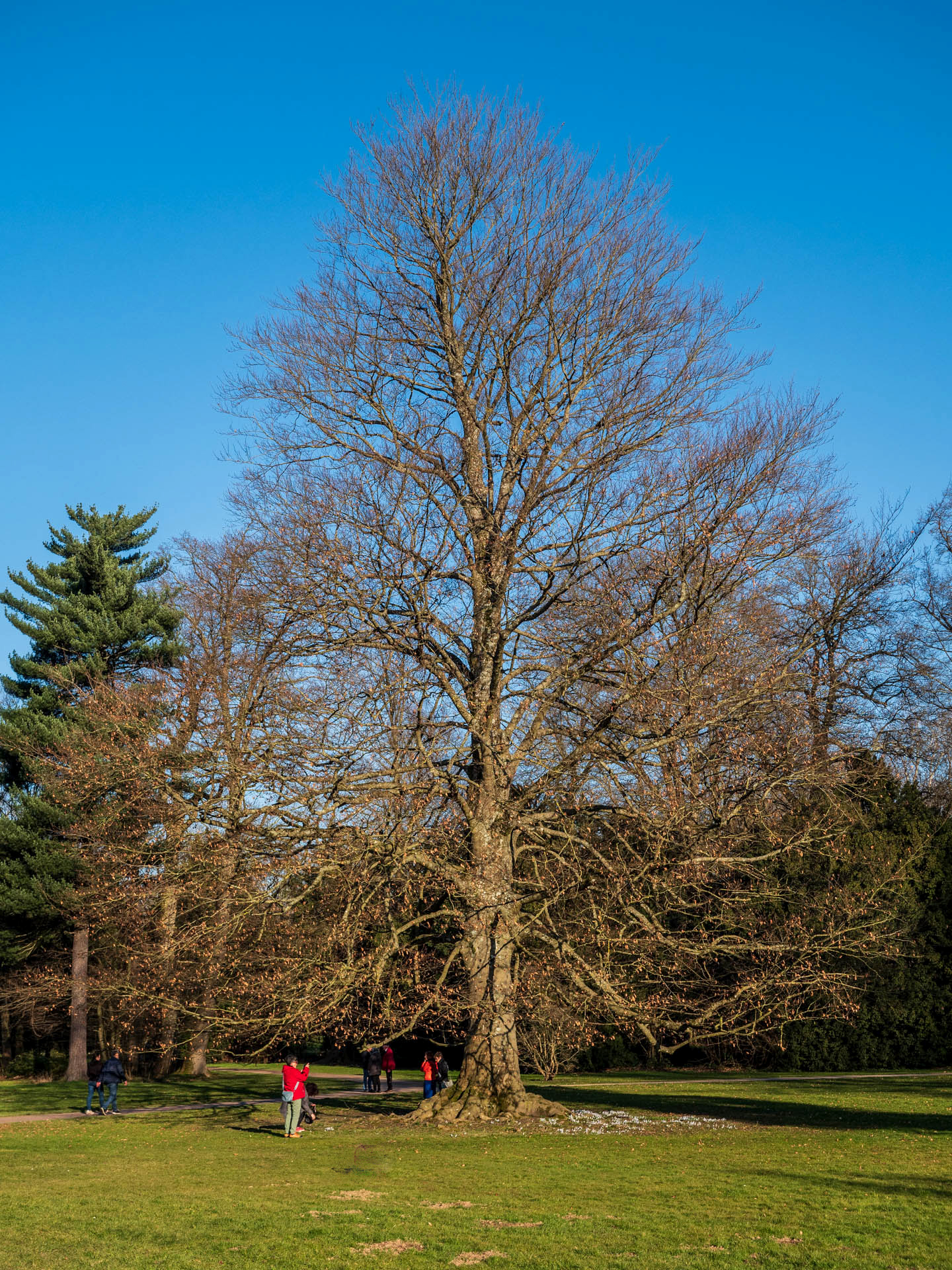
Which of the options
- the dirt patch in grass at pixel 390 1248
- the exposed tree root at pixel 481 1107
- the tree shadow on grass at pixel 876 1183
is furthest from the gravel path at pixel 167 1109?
the dirt patch in grass at pixel 390 1248

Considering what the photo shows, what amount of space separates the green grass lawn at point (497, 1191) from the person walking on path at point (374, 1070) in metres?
6.09

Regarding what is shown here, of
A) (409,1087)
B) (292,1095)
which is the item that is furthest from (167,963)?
(409,1087)

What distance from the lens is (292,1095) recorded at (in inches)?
593

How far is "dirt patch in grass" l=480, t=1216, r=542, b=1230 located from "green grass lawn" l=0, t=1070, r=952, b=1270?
0.04 meters

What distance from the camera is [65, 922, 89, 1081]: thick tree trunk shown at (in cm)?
2728

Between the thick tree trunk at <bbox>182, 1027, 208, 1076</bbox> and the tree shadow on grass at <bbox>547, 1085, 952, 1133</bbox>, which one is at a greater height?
the thick tree trunk at <bbox>182, 1027, 208, 1076</bbox>

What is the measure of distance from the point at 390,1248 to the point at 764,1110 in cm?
1200

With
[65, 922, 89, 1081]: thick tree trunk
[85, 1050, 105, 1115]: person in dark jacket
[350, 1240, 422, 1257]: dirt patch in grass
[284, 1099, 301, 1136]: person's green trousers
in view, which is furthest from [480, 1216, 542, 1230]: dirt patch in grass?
[65, 922, 89, 1081]: thick tree trunk

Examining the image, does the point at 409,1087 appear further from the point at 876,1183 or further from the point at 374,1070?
the point at 876,1183

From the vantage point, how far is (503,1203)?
9.44 meters

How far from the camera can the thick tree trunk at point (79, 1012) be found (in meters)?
27.3

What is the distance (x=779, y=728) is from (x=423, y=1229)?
957cm

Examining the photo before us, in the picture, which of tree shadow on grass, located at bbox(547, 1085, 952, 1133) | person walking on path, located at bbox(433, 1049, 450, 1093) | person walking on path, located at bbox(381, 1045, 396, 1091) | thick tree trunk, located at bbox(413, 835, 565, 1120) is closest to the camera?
thick tree trunk, located at bbox(413, 835, 565, 1120)

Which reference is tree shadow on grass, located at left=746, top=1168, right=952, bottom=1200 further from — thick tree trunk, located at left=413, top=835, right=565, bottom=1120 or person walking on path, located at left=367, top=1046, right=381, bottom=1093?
person walking on path, located at left=367, top=1046, right=381, bottom=1093
